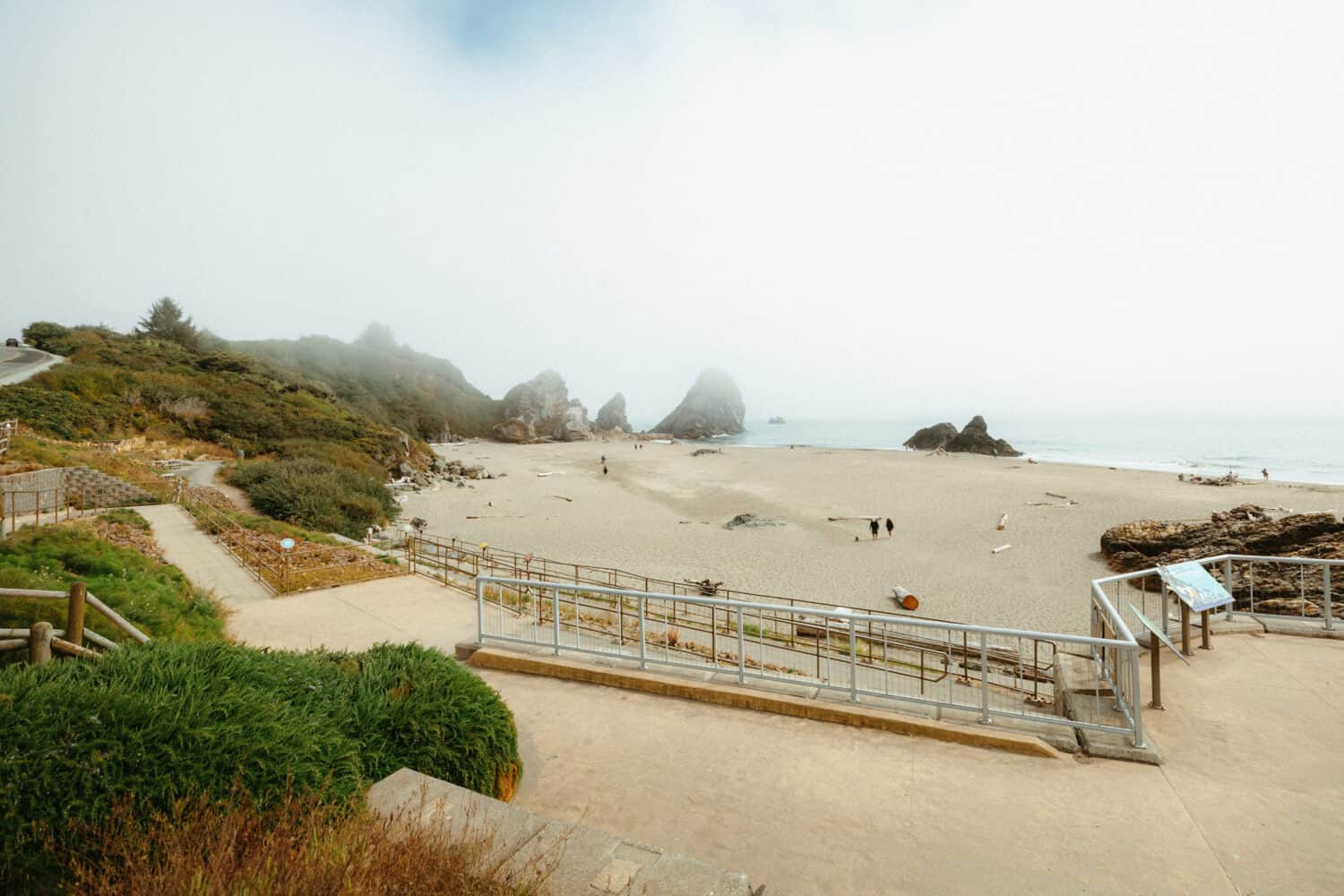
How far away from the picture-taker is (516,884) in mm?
2805

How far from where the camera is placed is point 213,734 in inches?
126

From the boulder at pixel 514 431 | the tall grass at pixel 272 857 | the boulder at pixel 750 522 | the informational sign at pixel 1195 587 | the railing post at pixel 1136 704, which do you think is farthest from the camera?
the boulder at pixel 514 431

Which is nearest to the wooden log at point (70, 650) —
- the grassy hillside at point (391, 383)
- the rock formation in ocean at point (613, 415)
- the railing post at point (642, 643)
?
the railing post at point (642, 643)

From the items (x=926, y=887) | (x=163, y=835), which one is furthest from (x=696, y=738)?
(x=163, y=835)

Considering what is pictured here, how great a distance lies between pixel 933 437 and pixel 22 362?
9384cm

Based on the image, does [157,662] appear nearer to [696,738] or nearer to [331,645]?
[696,738]

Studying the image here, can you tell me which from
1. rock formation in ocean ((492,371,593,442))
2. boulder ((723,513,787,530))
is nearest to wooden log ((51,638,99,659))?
boulder ((723,513,787,530))

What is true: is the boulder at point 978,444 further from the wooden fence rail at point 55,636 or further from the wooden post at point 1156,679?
the wooden fence rail at point 55,636

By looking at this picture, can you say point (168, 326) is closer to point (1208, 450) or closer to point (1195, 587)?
point (1195, 587)

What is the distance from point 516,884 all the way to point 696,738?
3053mm

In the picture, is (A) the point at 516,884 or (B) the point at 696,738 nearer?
(A) the point at 516,884

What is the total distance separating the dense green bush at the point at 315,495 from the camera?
23.1m

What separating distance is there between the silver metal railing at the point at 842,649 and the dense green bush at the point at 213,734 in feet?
7.85

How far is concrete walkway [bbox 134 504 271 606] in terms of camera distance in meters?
12.7
